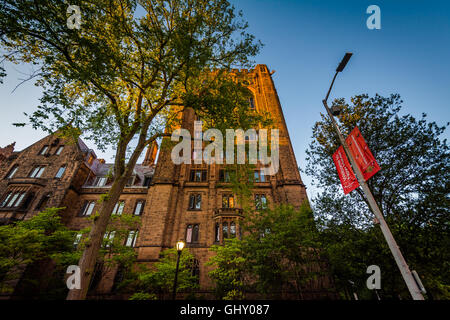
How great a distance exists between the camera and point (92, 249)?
713cm

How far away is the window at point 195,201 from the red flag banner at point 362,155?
53.8 feet

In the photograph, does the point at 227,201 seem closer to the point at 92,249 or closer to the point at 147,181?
the point at 147,181

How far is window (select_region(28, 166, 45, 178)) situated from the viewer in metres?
22.3

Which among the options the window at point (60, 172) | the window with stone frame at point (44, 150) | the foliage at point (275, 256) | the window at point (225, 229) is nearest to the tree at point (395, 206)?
the foliage at point (275, 256)

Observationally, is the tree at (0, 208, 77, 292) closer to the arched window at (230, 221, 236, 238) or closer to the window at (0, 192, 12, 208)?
the window at (0, 192, 12, 208)

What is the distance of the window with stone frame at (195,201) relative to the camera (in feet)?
66.8

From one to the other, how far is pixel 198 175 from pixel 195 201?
12.3 ft

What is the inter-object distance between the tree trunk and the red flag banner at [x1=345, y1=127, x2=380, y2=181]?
998cm

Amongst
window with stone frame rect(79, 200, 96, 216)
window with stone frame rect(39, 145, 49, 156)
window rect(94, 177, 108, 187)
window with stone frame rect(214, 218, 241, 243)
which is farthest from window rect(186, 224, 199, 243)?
window with stone frame rect(39, 145, 49, 156)

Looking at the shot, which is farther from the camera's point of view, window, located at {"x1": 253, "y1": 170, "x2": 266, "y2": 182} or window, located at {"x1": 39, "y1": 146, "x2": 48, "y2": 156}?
window, located at {"x1": 39, "y1": 146, "x2": 48, "y2": 156}

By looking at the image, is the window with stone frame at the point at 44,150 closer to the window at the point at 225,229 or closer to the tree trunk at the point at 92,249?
the tree trunk at the point at 92,249

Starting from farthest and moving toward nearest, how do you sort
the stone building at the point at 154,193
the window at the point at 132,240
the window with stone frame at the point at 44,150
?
the window with stone frame at the point at 44,150 → the window at the point at 132,240 → the stone building at the point at 154,193

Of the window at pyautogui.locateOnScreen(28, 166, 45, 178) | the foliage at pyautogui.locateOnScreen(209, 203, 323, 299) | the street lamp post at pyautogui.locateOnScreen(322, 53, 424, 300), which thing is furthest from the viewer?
the window at pyautogui.locateOnScreen(28, 166, 45, 178)

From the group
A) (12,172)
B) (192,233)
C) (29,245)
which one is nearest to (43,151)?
(12,172)
